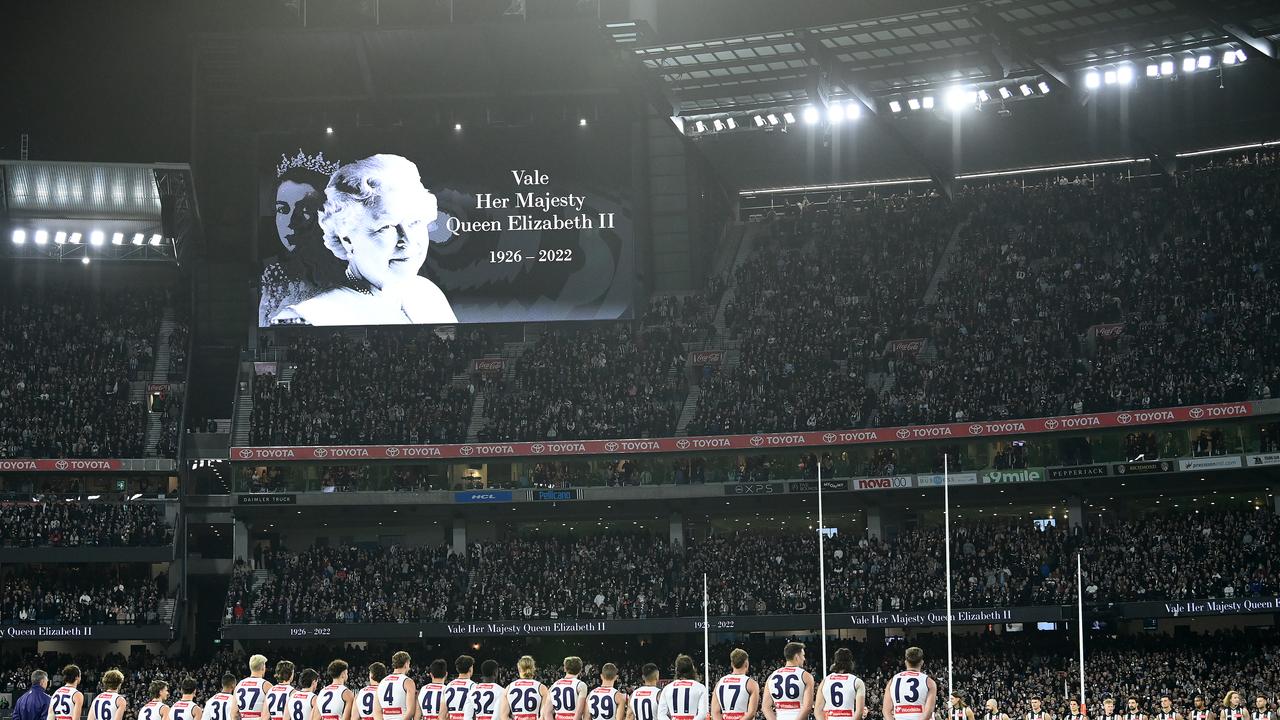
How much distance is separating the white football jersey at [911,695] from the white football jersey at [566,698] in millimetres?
4176

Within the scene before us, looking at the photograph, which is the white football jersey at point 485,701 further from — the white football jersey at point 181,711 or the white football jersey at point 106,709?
the white football jersey at point 106,709

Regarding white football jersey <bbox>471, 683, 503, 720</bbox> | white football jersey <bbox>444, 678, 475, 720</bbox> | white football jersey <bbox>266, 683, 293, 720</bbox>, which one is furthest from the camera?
white football jersey <bbox>266, 683, 293, 720</bbox>

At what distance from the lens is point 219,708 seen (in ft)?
70.3

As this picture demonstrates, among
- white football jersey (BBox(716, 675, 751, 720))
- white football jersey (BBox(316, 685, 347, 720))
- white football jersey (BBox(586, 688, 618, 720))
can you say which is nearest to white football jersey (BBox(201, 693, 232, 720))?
white football jersey (BBox(316, 685, 347, 720))

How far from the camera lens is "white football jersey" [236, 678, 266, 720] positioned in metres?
21.0

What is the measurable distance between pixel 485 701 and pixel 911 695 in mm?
5697

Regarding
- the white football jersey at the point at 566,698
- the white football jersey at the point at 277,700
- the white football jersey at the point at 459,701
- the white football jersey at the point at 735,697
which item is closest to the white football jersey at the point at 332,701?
the white football jersey at the point at 277,700

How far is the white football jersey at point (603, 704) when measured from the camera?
63.2 feet

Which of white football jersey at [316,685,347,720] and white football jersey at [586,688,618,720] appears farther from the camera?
white football jersey at [316,685,347,720]

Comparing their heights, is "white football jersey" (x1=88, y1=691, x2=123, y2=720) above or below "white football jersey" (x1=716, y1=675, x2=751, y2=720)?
below

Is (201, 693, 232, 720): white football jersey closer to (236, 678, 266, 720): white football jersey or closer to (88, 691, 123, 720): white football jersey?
(236, 678, 266, 720): white football jersey

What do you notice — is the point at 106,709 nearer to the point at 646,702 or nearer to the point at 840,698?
the point at 646,702

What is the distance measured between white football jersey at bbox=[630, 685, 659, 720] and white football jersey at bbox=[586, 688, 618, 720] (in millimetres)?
448

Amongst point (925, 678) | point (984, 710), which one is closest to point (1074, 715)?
point (984, 710)
